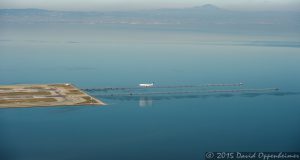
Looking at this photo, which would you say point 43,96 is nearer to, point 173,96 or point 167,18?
point 173,96

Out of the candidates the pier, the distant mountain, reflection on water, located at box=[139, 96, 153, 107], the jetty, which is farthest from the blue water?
the distant mountain

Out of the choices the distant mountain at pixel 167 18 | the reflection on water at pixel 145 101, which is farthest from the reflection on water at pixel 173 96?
the distant mountain at pixel 167 18

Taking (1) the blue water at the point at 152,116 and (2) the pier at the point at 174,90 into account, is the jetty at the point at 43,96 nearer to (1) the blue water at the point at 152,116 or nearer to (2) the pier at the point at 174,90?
(1) the blue water at the point at 152,116

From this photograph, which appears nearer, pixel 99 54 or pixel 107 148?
pixel 107 148

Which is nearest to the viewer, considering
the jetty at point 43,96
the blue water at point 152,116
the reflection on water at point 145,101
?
the blue water at point 152,116

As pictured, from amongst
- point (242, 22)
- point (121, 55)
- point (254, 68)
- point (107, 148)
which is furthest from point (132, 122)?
point (242, 22)

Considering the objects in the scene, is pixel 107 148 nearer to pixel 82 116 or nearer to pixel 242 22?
pixel 82 116

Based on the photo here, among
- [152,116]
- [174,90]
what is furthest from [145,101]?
[152,116]

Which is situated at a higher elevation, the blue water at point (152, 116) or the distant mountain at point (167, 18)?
the distant mountain at point (167, 18)
